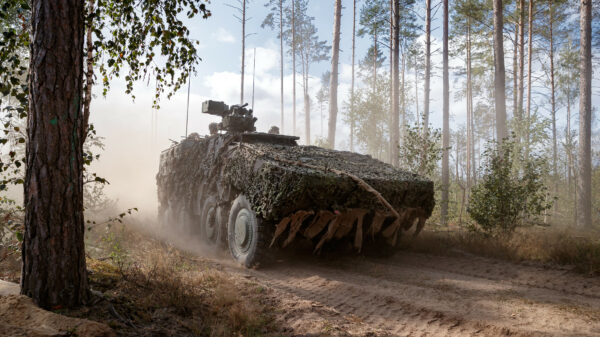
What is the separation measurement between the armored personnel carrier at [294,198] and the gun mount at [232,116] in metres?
0.78

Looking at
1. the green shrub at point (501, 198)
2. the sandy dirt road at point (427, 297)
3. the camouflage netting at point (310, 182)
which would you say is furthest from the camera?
the green shrub at point (501, 198)

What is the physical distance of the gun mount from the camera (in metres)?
9.44

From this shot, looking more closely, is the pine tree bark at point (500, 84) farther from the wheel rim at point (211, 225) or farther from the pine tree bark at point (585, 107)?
the wheel rim at point (211, 225)

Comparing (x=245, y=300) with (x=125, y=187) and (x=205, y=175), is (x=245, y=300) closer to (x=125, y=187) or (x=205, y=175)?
(x=205, y=175)

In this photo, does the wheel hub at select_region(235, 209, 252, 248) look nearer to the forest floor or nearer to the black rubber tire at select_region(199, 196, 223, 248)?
the forest floor

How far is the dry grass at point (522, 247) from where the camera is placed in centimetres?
629

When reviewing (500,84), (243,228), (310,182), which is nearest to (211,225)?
(243,228)

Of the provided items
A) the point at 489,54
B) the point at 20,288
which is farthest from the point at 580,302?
the point at 489,54

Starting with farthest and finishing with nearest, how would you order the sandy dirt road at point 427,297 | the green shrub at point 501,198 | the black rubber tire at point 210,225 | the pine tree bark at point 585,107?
the pine tree bark at point 585,107, the green shrub at point 501,198, the black rubber tire at point 210,225, the sandy dirt road at point 427,297

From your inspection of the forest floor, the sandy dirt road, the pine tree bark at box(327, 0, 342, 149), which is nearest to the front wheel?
the sandy dirt road

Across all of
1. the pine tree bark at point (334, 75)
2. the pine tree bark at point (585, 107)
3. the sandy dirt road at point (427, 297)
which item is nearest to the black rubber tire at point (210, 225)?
the sandy dirt road at point (427, 297)

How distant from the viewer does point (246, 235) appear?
21.3 feet

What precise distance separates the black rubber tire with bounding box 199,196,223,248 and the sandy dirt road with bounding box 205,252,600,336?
4.07 feet

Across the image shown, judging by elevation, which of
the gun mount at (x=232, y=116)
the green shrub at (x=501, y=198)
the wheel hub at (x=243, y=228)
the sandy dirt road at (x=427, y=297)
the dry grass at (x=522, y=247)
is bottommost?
the sandy dirt road at (x=427, y=297)
